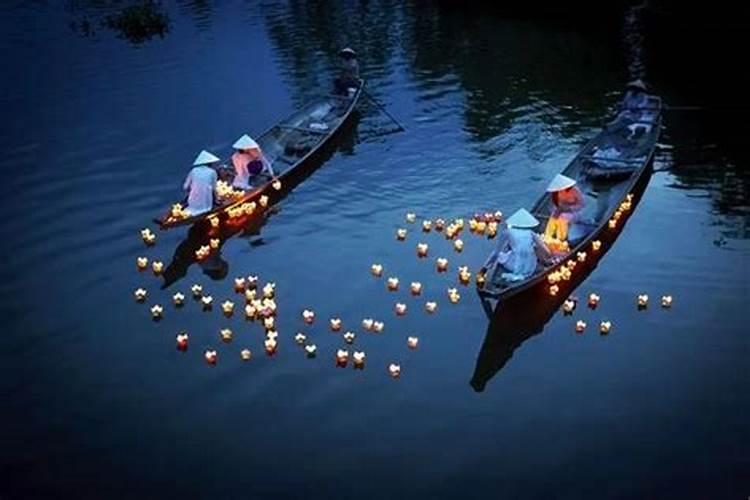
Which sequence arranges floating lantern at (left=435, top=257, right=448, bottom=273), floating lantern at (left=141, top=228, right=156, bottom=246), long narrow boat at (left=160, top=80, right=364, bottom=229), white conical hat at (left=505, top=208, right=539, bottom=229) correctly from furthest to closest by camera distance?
long narrow boat at (left=160, top=80, right=364, bottom=229), floating lantern at (left=141, top=228, right=156, bottom=246), floating lantern at (left=435, top=257, right=448, bottom=273), white conical hat at (left=505, top=208, right=539, bottom=229)

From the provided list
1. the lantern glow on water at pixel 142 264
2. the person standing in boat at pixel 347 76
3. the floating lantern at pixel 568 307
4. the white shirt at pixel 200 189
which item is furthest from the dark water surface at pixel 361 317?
the person standing in boat at pixel 347 76

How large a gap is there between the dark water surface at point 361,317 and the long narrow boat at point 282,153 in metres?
0.55

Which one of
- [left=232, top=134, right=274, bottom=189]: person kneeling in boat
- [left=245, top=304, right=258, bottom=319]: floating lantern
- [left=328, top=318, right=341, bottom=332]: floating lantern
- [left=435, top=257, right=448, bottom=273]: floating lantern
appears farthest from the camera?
[left=232, top=134, right=274, bottom=189]: person kneeling in boat

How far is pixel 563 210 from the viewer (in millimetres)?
13242

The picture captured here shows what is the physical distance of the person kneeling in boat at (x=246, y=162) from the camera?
50.8 ft

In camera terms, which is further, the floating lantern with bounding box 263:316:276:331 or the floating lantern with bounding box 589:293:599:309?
the floating lantern with bounding box 589:293:599:309

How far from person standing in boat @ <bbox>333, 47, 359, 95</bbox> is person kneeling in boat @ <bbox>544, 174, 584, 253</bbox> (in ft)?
26.0

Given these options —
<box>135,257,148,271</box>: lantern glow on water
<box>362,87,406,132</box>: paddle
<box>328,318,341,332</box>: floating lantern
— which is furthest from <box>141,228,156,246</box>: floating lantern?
<box>362,87,406,132</box>: paddle

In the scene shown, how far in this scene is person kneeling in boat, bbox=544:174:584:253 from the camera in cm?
1300

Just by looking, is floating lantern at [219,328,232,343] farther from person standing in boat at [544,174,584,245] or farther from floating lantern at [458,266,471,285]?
person standing in boat at [544,174,584,245]

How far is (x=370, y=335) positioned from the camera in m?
11.9

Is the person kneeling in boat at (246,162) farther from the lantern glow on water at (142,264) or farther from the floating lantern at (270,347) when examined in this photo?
the floating lantern at (270,347)

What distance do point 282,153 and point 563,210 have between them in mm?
6448

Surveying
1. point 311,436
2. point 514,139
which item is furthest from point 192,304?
point 514,139
